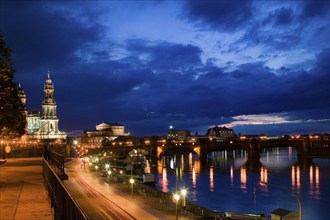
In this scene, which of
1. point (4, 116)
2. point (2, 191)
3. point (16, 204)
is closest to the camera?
point (16, 204)

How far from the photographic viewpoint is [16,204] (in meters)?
18.3

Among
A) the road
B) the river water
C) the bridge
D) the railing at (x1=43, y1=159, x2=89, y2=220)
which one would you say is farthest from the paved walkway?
the bridge

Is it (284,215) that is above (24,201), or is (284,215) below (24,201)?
below

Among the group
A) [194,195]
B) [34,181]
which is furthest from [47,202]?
[194,195]

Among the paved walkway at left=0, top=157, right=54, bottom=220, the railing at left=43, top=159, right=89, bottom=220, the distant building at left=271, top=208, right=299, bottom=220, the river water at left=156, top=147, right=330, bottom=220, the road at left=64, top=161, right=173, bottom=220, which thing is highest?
→ the railing at left=43, top=159, right=89, bottom=220

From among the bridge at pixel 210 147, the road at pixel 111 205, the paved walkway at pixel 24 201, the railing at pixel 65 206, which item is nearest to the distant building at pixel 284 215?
the road at pixel 111 205

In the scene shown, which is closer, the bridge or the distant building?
the distant building

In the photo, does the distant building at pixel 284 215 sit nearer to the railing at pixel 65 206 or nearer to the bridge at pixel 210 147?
the railing at pixel 65 206

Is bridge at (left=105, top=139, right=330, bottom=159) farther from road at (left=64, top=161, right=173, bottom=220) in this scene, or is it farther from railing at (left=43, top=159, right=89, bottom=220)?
railing at (left=43, top=159, right=89, bottom=220)

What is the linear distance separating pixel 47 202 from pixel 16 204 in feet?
4.58

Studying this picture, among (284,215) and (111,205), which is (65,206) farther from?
(111,205)

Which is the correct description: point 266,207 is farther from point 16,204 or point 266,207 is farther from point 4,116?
point 16,204

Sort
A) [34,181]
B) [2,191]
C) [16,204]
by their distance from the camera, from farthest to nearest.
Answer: [34,181] → [2,191] → [16,204]

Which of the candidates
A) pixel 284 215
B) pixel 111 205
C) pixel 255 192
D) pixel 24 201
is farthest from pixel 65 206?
pixel 255 192
